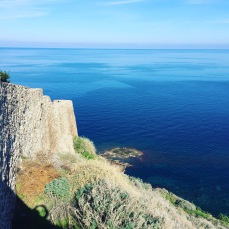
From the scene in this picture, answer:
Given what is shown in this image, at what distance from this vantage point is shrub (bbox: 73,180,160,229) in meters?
12.5

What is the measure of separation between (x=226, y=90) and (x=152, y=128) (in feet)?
198

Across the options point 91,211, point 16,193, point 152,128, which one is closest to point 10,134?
point 16,193

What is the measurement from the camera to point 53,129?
2334 centimetres

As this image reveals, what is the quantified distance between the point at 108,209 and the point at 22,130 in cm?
675

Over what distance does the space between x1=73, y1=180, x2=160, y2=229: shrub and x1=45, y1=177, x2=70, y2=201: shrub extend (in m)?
0.62

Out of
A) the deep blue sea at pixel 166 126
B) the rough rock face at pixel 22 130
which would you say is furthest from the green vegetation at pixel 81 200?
the deep blue sea at pixel 166 126

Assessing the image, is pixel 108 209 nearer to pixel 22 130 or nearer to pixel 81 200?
pixel 81 200

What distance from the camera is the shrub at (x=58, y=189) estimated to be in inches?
566

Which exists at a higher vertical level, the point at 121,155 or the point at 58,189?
the point at 58,189

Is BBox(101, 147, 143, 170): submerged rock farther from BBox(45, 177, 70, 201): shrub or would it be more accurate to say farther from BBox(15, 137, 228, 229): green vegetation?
BBox(45, 177, 70, 201): shrub

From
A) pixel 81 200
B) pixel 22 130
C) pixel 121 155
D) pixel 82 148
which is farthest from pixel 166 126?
pixel 81 200

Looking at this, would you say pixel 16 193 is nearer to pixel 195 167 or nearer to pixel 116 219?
pixel 116 219

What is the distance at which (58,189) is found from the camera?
14539 millimetres

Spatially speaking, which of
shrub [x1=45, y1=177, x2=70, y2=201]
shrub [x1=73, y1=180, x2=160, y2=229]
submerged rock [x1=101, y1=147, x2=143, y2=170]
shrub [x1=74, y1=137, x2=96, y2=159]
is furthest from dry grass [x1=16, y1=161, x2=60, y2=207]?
submerged rock [x1=101, y1=147, x2=143, y2=170]
